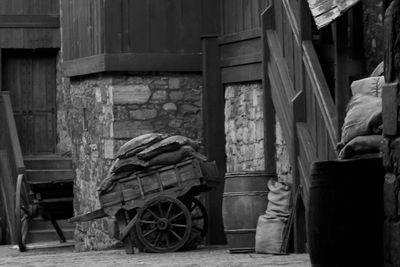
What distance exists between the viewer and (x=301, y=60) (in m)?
12.4

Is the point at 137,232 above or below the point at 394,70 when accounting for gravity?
below

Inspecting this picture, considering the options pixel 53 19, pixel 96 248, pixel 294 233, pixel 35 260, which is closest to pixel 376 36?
pixel 294 233

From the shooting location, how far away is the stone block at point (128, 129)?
15.8 m

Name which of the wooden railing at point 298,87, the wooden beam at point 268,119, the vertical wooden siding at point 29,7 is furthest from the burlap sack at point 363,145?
the vertical wooden siding at point 29,7

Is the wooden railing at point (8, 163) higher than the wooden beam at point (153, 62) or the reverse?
the reverse

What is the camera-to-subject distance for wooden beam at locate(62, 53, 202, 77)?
15.8 metres

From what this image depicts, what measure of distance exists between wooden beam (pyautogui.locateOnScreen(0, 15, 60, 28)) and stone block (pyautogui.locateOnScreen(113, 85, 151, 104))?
6.66 meters

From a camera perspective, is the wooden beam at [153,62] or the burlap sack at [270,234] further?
the wooden beam at [153,62]

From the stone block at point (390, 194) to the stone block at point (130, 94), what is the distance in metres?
8.15

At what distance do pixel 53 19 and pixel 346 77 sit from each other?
37.9ft

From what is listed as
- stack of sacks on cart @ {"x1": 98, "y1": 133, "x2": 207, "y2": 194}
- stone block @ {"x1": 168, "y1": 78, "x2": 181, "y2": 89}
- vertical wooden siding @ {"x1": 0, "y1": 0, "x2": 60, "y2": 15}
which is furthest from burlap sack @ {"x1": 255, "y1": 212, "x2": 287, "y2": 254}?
vertical wooden siding @ {"x1": 0, "y1": 0, "x2": 60, "y2": 15}

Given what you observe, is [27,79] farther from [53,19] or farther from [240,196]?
[240,196]

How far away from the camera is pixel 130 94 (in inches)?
623

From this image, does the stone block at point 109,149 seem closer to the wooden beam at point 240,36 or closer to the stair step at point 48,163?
the wooden beam at point 240,36
